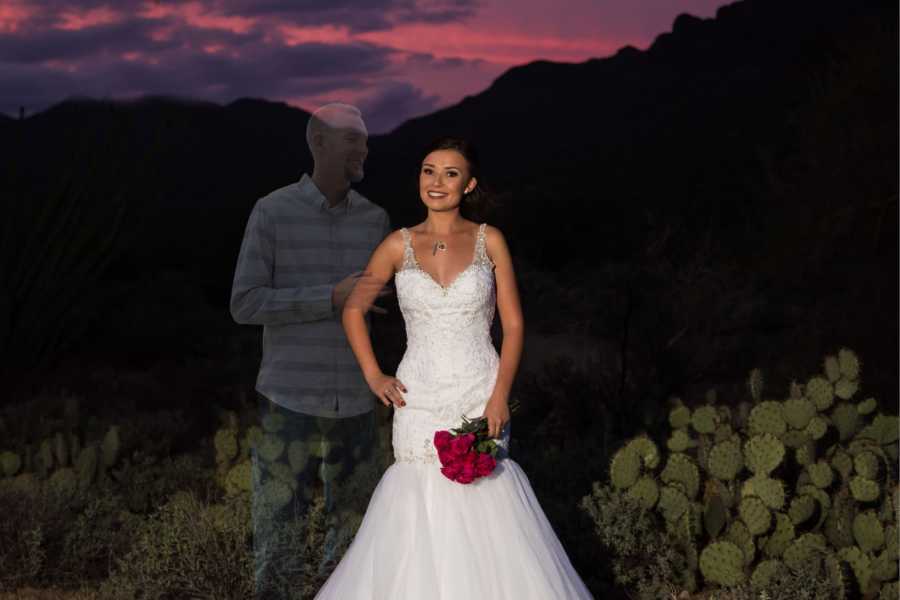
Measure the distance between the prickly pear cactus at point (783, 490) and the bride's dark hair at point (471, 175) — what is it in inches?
86.7

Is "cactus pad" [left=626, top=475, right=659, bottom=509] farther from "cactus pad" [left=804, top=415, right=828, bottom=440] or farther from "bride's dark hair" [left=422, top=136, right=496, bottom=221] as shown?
"bride's dark hair" [left=422, top=136, right=496, bottom=221]

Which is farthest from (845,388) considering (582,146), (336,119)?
(582,146)

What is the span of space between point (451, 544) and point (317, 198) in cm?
149

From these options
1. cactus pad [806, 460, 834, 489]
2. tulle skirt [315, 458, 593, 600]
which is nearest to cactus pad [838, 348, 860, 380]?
cactus pad [806, 460, 834, 489]

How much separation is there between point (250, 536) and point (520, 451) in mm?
2580

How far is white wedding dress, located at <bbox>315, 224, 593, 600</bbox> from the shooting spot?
165 inches

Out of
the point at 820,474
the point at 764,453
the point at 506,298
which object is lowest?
the point at 820,474

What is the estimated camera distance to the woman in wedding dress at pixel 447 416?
13.8ft

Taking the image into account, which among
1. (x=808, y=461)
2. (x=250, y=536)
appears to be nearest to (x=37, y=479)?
(x=250, y=536)

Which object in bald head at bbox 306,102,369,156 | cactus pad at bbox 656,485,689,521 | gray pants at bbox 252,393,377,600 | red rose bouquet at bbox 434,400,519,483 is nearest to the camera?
red rose bouquet at bbox 434,400,519,483

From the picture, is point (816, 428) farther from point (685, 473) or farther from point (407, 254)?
point (407, 254)

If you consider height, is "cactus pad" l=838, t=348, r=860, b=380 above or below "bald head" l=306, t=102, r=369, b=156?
below

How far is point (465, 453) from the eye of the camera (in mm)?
→ 4121

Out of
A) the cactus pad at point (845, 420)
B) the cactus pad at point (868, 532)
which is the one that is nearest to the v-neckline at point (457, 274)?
the cactus pad at point (868, 532)
